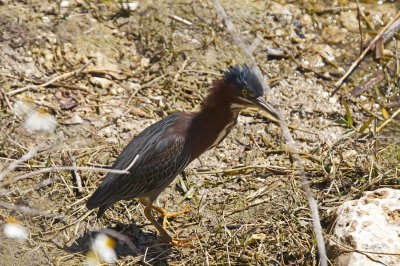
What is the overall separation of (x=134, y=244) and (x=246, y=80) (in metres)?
1.32

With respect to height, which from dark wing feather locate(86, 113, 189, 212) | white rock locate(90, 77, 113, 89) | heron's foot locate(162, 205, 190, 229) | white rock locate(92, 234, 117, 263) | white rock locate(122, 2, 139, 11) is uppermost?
white rock locate(122, 2, 139, 11)

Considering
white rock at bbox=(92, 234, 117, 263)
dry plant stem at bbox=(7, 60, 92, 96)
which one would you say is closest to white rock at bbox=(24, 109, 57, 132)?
dry plant stem at bbox=(7, 60, 92, 96)

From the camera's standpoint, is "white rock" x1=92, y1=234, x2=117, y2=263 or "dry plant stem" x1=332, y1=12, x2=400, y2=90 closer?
"white rock" x1=92, y1=234, x2=117, y2=263

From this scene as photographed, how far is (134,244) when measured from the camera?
16.6ft

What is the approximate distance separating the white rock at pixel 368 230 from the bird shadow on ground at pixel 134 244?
113cm

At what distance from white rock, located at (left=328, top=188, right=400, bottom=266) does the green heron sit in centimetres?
81

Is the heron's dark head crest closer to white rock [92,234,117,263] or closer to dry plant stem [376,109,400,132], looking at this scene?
white rock [92,234,117,263]

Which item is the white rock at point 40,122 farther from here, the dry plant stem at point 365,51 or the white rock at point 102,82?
the dry plant stem at point 365,51

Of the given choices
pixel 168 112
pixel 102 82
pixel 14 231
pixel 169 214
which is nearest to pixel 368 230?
pixel 169 214

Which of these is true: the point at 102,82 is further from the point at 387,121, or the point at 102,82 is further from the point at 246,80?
the point at 387,121

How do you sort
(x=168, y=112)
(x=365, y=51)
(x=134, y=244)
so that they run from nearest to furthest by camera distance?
1. (x=134, y=244)
2. (x=168, y=112)
3. (x=365, y=51)

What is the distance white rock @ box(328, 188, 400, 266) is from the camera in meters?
4.25

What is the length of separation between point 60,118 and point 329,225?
2.26m

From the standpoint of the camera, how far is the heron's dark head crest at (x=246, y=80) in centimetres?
475
